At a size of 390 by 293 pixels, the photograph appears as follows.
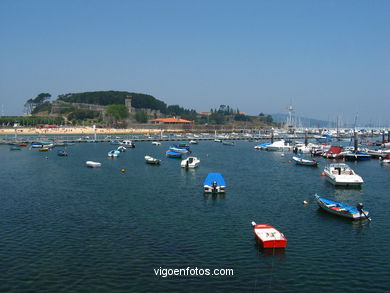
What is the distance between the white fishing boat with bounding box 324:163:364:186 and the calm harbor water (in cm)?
121

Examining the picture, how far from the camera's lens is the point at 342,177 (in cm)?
4978

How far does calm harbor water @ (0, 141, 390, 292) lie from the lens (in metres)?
21.6

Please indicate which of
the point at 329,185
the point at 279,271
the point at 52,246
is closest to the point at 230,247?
the point at 279,271

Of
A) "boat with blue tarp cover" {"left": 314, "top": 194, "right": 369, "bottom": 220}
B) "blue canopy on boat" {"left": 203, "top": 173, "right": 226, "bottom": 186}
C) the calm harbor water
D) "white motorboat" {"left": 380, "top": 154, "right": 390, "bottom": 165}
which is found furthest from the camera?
"white motorboat" {"left": 380, "top": 154, "right": 390, "bottom": 165}

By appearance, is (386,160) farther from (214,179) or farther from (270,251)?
(270,251)

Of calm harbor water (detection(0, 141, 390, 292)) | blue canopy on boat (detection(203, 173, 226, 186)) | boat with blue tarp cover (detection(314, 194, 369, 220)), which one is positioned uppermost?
blue canopy on boat (detection(203, 173, 226, 186))

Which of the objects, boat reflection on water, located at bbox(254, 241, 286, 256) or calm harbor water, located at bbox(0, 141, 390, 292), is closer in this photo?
calm harbor water, located at bbox(0, 141, 390, 292)

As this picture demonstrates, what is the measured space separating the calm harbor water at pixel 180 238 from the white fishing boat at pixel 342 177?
1209 mm

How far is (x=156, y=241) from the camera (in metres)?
27.6

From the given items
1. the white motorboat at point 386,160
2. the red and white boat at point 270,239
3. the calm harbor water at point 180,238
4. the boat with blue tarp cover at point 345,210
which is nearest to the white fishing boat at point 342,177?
the calm harbor water at point 180,238

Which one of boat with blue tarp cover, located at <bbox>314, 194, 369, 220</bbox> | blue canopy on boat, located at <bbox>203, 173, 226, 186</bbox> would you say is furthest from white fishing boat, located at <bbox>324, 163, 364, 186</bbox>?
blue canopy on boat, located at <bbox>203, 173, 226, 186</bbox>

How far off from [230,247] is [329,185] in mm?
29335

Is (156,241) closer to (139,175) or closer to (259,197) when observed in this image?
(259,197)

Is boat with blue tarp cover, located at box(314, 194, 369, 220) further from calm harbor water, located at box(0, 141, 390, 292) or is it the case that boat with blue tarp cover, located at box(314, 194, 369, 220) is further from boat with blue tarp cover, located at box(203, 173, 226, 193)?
boat with blue tarp cover, located at box(203, 173, 226, 193)
